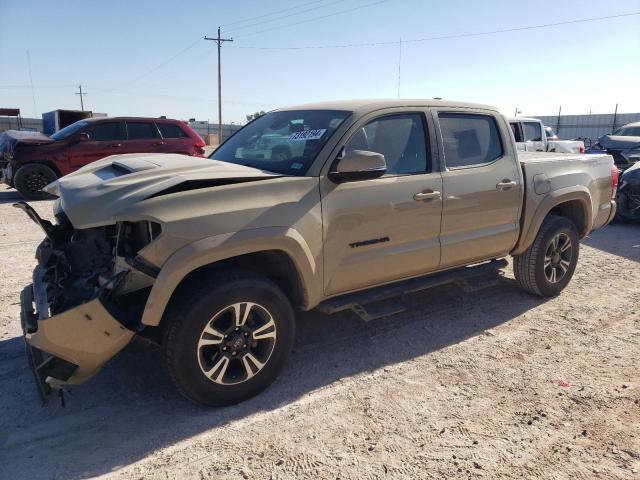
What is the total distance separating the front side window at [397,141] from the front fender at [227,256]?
938mm

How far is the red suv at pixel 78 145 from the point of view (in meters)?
10.7

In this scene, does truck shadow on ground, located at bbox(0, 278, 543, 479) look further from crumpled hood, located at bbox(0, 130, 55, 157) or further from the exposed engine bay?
crumpled hood, located at bbox(0, 130, 55, 157)

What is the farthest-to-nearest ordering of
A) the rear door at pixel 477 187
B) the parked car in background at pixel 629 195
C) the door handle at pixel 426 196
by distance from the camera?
the parked car in background at pixel 629 195 → the rear door at pixel 477 187 → the door handle at pixel 426 196

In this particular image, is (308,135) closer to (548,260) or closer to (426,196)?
(426,196)

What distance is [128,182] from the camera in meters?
3.03

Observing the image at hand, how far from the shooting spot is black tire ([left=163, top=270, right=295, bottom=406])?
9.57 ft

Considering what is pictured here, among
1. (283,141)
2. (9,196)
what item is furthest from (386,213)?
(9,196)

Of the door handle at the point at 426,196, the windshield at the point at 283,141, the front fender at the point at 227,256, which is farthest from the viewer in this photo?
the door handle at the point at 426,196

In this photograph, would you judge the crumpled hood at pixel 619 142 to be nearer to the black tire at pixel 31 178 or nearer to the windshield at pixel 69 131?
the windshield at pixel 69 131

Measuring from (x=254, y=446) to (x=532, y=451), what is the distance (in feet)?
5.18

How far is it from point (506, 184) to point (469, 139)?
530 mm

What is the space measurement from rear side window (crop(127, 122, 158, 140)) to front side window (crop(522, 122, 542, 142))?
9619mm

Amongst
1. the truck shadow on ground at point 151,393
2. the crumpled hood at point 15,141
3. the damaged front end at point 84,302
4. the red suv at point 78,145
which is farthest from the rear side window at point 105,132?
the damaged front end at point 84,302

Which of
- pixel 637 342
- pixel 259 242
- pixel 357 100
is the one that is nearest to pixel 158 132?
pixel 357 100
